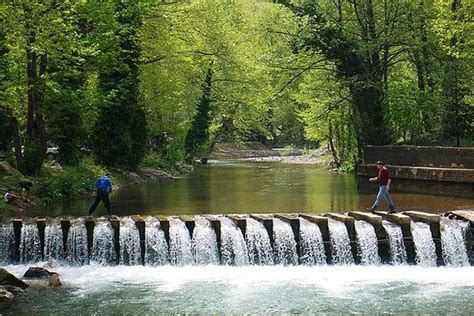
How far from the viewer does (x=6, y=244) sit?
18047mm

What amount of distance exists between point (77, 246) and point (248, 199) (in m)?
9.86

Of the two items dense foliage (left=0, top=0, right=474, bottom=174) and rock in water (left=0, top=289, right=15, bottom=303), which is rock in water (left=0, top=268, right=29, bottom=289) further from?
dense foliage (left=0, top=0, right=474, bottom=174)

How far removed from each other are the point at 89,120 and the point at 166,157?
11.6 metres

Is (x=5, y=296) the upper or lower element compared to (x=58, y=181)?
lower

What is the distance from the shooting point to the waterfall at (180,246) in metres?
17.6

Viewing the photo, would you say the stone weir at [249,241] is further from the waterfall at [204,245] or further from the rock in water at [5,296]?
the rock in water at [5,296]

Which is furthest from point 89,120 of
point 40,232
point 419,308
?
point 419,308

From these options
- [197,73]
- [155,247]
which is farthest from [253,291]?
[197,73]

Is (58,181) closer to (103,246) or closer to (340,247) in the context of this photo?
(103,246)

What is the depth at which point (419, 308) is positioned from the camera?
13.1 m

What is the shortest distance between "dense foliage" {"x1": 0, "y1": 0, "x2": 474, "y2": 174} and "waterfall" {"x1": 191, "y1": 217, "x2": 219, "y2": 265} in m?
9.02

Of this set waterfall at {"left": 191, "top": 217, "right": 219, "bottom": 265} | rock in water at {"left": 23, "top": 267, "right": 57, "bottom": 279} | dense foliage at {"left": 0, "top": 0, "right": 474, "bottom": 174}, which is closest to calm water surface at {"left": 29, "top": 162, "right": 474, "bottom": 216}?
dense foliage at {"left": 0, "top": 0, "right": 474, "bottom": 174}

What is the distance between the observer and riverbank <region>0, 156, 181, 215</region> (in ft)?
79.5

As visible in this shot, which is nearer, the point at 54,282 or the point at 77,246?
the point at 54,282
